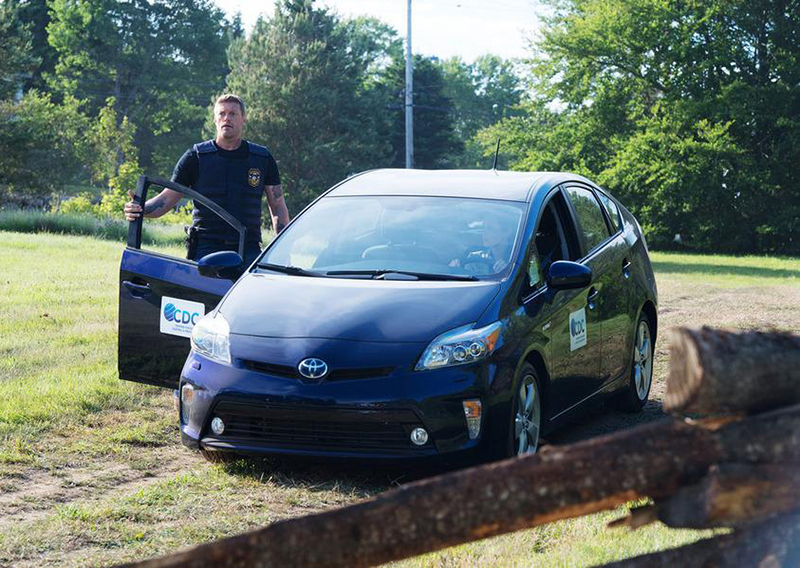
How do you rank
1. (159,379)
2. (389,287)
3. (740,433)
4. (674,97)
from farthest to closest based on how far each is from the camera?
(674,97), (159,379), (389,287), (740,433)

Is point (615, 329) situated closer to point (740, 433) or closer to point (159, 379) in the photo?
point (159, 379)

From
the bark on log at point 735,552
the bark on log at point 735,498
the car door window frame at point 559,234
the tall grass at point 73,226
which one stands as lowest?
the tall grass at point 73,226

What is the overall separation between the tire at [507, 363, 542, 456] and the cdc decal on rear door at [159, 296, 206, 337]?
2151 millimetres

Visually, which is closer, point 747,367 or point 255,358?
point 747,367

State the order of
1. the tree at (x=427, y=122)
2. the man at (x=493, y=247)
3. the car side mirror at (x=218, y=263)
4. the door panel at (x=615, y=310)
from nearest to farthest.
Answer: the man at (x=493, y=247), the car side mirror at (x=218, y=263), the door panel at (x=615, y=310), the tree at (x=427, y=122)

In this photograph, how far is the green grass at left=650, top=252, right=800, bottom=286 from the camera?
24484mm

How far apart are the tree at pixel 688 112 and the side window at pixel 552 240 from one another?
34.8m

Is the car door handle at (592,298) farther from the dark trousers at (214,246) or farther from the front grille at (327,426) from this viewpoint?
the dark trousers at (214,246)

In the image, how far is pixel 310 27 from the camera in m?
66.9

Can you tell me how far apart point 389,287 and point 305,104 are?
191ft

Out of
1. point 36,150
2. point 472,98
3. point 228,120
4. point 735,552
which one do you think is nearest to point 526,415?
point 228,120

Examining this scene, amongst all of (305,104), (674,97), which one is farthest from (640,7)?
(305,104)

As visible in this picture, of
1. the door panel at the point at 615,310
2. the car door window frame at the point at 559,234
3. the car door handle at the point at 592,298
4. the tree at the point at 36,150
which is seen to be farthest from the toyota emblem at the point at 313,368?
the tree at the point at 36,150

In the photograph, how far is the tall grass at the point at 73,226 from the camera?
31086 millimetres
